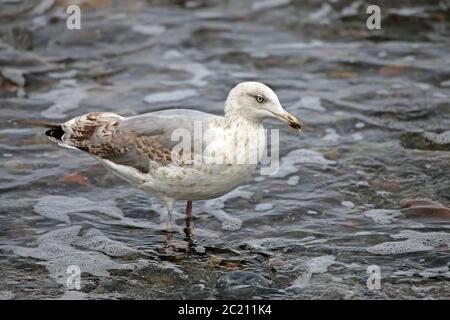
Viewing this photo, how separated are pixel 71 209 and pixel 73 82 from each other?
3.33 m

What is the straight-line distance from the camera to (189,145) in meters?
6.83

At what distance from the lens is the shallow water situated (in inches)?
264

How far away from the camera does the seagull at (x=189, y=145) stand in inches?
266

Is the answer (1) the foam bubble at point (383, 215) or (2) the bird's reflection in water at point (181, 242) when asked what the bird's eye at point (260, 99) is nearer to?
(2) the bird's reflection in water at point (181, 242)

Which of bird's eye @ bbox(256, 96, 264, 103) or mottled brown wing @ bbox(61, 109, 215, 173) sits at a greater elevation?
bird's eye @ bbox(256, 96, 264, 103)

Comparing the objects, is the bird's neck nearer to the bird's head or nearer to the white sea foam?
the bird's head

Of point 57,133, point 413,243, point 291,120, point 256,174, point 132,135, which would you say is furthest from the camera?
Answer: point 256,174

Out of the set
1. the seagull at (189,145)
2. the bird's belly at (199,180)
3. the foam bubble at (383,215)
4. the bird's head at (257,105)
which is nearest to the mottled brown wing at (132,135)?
the seagull at (189,145)

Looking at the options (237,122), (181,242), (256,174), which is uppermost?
A: (237,122)

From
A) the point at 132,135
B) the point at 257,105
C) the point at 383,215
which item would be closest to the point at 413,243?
the point at 383,215

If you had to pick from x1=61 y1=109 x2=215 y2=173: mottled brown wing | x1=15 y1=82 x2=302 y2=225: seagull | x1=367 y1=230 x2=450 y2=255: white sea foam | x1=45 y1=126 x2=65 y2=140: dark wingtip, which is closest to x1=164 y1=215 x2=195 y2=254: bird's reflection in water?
x1=15 y1=82 x2=302 y2=225: seagull

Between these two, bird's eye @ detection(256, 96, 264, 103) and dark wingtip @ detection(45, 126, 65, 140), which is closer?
bird's eye @ detection(256, 96, 264, 103)

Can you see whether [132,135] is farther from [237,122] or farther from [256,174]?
[256,174]

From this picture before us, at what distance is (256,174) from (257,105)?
1.90m
